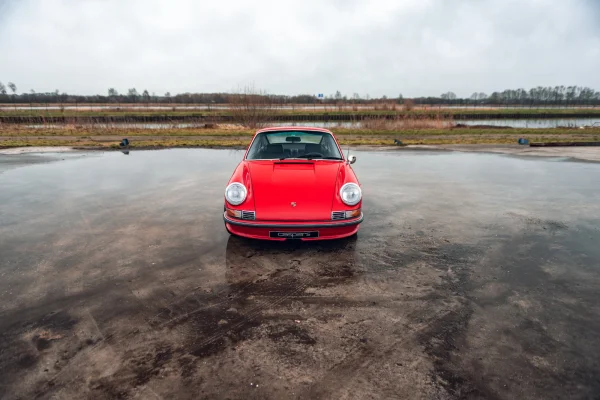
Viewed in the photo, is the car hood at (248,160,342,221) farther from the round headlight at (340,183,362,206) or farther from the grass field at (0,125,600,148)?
the grass field at (0,125,600,148)

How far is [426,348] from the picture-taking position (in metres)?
2.82

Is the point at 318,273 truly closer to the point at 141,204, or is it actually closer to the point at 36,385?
the point at 36,385

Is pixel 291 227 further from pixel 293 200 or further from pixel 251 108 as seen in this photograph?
pixel 251 108

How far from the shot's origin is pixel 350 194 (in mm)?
4629

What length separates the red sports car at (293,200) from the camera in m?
4.34

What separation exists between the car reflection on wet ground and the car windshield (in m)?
1.32

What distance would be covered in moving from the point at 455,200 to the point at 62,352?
6.76 meters

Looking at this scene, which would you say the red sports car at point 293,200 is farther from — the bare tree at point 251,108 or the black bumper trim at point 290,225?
the bare tree at point 251,108

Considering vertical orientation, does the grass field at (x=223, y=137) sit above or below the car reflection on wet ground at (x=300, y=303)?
above

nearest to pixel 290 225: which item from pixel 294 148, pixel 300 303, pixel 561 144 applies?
pixel 300 303

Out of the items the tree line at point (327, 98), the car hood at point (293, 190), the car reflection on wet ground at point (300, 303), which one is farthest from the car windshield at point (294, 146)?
the tree line at point (327, 98)

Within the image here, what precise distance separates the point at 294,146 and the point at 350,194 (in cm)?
194

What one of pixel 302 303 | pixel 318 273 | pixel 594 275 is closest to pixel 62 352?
pixel 302 303

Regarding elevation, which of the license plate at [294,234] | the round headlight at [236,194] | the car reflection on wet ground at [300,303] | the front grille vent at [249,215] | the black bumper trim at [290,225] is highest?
the round headlight at [236,194]
